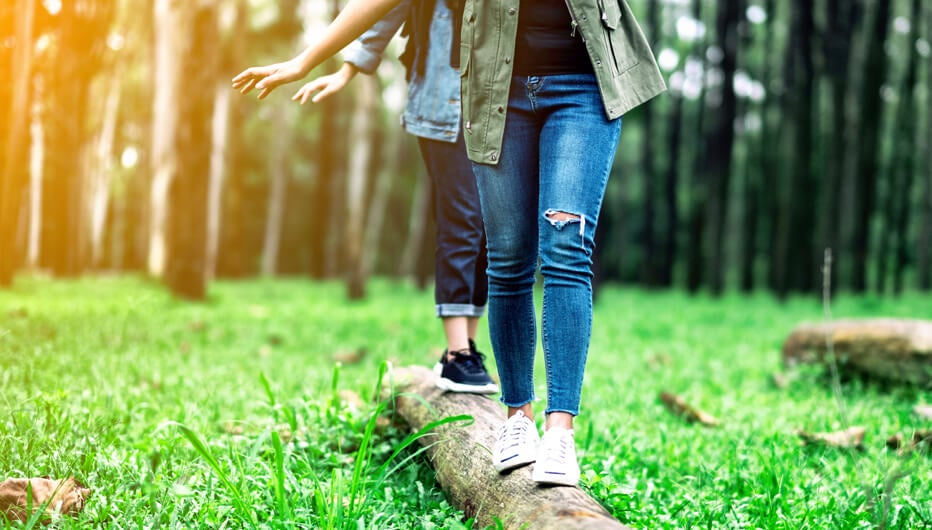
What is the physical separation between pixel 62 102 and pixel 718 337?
40.2ft

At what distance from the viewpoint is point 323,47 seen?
244cm

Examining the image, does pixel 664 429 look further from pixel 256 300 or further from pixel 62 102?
pixel 62 102

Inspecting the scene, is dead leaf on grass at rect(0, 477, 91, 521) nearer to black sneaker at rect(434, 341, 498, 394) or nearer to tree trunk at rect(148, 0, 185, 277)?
black sneaker at rect(434, 341, 498, 394)

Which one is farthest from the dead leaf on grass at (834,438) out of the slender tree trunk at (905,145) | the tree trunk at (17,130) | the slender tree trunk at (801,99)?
the slender tree trunk at (905,145)

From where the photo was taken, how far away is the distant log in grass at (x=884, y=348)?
4879 mm

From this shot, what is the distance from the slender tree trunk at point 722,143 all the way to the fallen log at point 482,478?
14.4 m

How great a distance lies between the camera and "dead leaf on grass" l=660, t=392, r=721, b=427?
414 centimetres

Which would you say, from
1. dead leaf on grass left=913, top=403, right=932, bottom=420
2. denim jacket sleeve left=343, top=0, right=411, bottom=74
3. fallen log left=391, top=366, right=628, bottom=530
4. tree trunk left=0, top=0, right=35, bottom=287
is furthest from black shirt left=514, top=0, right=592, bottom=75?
tree trunk left=0, top=0, right=35, bottom=287

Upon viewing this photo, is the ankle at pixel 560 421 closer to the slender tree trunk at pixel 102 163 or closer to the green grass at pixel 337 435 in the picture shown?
the green grass at pixel 337 435

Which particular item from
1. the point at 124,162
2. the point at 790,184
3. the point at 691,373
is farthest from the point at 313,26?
the point at 691,373

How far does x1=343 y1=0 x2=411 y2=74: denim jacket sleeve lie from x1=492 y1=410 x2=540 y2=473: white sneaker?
155 cm

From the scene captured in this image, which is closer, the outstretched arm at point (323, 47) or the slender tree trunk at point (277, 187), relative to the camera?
the outstretched arm at point (323, 47)

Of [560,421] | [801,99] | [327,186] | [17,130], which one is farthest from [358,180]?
[560,421]

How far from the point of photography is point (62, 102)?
14.3 metres
